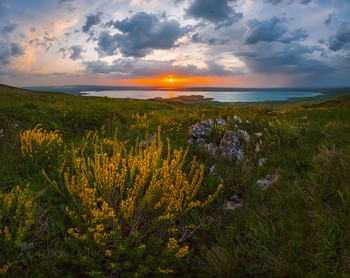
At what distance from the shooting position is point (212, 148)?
226 inches

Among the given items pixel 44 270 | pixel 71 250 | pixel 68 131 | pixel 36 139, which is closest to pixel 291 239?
pixel 71 250

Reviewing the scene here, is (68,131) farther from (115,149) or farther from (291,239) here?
(291,239)

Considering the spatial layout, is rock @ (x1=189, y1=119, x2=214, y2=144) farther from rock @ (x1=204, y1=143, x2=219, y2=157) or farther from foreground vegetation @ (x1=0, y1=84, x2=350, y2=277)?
foreground vegetation @ (x1=0, y1=84, x2=350, y2=277)

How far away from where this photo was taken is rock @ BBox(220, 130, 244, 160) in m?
5.19

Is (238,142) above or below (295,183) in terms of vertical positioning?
above

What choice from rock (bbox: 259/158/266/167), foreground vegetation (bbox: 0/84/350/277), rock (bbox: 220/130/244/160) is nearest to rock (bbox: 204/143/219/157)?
rock (bbox: 220/130/244/160)

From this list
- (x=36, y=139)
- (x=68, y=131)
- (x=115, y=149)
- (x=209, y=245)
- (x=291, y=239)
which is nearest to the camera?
(x=291, y=239)

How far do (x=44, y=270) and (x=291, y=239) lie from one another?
3.09 meters

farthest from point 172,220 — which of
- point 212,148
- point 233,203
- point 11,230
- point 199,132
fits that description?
point 199,132

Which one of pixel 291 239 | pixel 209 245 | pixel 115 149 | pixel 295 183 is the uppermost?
pixel 115 149

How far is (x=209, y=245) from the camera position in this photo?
9.70 ft

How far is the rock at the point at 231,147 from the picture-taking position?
519 cm

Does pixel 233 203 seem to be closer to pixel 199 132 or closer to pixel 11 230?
pixel 199 132

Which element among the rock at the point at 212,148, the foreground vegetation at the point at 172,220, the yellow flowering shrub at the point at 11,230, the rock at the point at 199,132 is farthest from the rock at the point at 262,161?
the yellow flowering shrub at the point at 11,230
